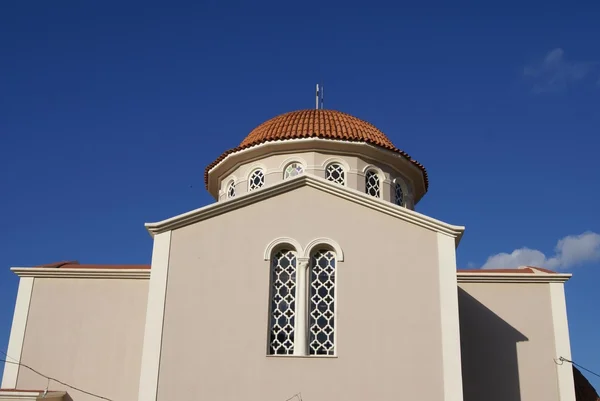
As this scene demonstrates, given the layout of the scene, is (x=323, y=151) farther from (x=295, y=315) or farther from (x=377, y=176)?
(x=295, y=315)

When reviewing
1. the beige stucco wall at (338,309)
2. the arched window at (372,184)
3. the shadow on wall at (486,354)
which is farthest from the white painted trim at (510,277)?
the arched window at (372,184)

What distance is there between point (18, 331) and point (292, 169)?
7.07 m

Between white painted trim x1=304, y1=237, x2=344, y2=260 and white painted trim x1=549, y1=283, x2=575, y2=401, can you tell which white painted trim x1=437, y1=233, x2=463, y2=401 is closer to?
white painted trim x1=304, y1=237, x2=344, y2=260

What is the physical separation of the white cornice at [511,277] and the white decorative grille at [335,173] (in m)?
3.60

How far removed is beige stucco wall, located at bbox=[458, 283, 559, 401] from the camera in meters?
13.7

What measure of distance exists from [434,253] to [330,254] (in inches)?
75.1

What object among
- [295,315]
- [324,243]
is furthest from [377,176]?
[295,315]

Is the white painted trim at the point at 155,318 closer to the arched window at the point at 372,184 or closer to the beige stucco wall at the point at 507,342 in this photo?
the arched window at the point at 372,184

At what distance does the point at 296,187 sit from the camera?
12953 mm

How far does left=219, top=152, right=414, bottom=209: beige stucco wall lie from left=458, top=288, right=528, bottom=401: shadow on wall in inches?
137

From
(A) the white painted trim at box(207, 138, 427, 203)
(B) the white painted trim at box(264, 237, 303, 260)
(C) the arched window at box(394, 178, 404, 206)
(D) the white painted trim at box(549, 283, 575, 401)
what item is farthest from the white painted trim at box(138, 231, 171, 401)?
(D) the white painted trim at box(549, 283, 575, 401)

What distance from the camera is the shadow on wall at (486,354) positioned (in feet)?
45.0

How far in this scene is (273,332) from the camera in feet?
39.7

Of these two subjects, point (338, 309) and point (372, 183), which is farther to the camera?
point (372, 183)
